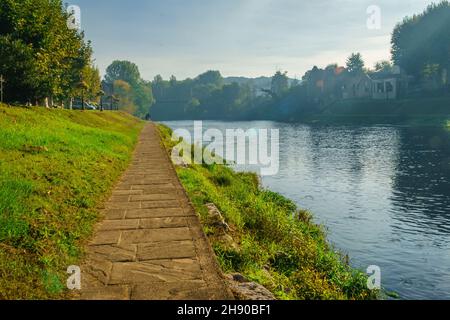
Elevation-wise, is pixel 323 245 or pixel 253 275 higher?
pixel 253 275

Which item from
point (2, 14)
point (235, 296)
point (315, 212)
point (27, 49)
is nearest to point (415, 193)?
point (315, 212)

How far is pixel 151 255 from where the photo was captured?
6.52 m

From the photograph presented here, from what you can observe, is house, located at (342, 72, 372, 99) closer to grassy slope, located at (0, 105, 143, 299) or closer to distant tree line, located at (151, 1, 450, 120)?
distant tree line, located at (151, 1, 450, 120)

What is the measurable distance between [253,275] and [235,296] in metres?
1.55

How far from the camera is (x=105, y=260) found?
6316 mm

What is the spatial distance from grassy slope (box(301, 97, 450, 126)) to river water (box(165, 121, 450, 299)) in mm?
38244

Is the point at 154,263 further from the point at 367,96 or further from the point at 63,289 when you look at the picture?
the point at 367,96

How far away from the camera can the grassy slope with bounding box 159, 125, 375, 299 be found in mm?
7219

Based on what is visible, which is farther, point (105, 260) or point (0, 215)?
point (0, 215)

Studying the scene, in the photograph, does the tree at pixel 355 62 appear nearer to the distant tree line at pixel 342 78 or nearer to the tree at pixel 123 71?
the distant tree line at pixel 342 78

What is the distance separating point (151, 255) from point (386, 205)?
14971 millimetres

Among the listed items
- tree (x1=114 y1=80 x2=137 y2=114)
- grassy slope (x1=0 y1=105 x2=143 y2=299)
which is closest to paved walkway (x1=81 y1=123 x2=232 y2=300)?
grassy slope (x1=0 y1=105 x2=143 y2=299)

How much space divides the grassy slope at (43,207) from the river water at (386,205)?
7.83 metres

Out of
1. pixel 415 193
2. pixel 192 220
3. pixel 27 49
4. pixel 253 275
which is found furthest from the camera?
pixel 27 49
